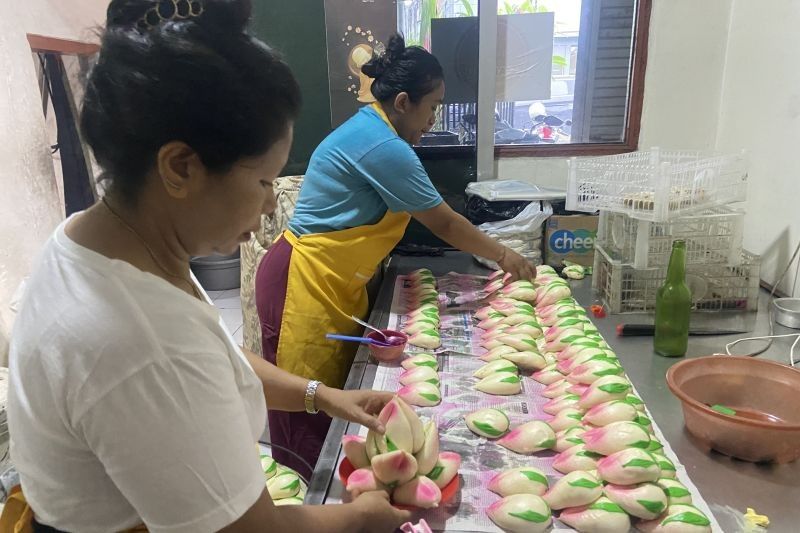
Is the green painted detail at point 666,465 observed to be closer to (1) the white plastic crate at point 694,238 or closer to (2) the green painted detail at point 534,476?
(2) the green painted detail at point 534,476

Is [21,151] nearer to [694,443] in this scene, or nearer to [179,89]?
[179,89]

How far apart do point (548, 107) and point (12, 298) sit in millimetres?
2412

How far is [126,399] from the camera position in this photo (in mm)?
562

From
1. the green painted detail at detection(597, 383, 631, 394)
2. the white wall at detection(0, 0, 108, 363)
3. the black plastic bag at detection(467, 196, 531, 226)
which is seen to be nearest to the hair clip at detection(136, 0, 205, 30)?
the green painted detail at detection(597, 383, 631, 394)

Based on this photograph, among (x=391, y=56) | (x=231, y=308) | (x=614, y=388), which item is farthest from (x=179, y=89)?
(x=231, y=308)

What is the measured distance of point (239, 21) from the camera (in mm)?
651

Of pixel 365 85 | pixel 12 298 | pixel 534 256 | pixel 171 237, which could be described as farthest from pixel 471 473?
pixel 12 298

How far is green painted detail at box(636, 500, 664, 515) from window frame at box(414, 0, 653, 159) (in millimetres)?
1889

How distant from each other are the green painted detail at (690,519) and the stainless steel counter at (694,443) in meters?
0.08

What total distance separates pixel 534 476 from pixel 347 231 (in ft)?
3.23

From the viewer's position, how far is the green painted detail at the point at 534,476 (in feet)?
2.99

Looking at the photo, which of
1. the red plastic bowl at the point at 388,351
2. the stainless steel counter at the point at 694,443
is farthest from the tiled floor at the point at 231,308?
the red plastic bowl at the point at 388,351

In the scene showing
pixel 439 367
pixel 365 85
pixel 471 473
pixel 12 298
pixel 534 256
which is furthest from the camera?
pixel 365 85

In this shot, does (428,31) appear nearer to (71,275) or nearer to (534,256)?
(534,256)
